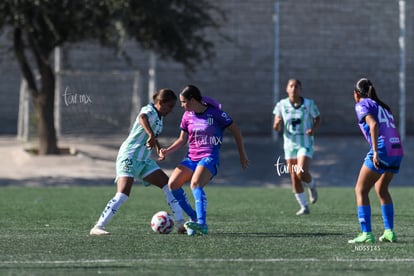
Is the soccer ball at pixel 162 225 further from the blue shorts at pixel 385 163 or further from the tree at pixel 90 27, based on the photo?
the tree at pixel 90 27

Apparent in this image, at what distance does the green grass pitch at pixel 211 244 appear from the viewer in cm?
962

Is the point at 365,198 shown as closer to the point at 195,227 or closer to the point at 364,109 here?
the point at 364,109

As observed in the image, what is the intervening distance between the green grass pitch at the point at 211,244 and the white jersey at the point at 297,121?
1218mm

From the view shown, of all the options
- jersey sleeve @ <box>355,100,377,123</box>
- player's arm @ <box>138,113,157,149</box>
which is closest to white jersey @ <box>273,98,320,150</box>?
player's arm @ <box>138,113,157,149</box>

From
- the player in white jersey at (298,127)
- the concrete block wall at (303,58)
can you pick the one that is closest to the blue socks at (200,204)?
the player in white jersey at (298,127)

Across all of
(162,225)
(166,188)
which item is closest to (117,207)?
(162,225)

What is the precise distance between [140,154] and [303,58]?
24758mm

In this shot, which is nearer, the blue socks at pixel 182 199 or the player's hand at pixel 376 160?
the player's hand at pixel 376 160

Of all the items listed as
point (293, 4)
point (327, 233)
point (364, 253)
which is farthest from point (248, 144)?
point (364, 253)

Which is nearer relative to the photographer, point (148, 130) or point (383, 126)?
point (383, 126)

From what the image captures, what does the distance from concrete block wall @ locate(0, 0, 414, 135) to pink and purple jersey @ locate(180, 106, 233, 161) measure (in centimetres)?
2342

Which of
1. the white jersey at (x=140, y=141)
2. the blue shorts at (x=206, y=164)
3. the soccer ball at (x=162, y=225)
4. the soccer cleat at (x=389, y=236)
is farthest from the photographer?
the blue shorts at (x=206, y=164)

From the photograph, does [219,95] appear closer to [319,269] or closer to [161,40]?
[161,40]

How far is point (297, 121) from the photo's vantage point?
1741 cm
